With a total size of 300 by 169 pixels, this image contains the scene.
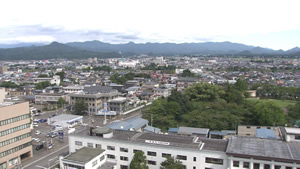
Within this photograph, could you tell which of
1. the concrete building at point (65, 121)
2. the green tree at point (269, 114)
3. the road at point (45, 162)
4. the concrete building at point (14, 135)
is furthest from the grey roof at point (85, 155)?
the green tree at point (269, 114)

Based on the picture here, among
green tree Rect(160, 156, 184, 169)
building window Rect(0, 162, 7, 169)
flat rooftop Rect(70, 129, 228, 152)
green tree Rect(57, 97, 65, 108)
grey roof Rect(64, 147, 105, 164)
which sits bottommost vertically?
building window Rect(0, 162, 7, 169)

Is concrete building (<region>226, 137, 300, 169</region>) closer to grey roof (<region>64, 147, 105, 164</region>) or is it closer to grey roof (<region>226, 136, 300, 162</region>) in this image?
grey roof (<region>226, 136, 300, 162</region>)

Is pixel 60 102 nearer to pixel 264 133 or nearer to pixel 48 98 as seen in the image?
pixel 48 98

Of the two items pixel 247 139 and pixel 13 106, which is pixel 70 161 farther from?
pixel 247 139

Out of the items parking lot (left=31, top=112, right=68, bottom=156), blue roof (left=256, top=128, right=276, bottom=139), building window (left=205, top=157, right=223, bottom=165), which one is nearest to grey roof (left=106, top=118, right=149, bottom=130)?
parking lot (left=31, top=112, right=68, bottom=156)

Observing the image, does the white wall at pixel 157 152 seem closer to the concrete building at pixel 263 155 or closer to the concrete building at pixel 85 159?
the concrete building at pixel 263 155

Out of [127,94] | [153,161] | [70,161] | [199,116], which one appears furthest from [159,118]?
[127,94]
